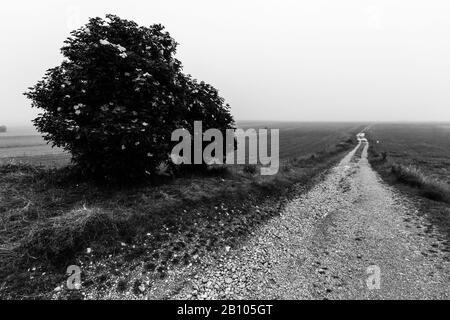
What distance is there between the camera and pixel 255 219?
37.2 feet

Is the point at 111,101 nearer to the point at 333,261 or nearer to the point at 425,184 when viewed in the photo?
the point at 333,261

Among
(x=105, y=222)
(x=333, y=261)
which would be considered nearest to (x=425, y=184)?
(x=333, y=261)

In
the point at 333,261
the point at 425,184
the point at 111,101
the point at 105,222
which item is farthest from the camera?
the point at 425,184

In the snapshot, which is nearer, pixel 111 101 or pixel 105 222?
pixel 105 222

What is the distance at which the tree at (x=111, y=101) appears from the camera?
33.0ft

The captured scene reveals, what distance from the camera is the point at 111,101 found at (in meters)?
10.9

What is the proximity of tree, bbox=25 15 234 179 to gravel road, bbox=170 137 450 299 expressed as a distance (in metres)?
5.41

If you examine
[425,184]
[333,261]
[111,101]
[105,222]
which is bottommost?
[333,261]

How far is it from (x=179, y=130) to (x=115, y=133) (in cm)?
339

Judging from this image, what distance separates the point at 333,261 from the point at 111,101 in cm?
1006

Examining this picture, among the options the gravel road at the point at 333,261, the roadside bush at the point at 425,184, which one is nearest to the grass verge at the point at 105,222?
the gravel road at the point at 333,261

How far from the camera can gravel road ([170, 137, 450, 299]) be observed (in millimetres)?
6379

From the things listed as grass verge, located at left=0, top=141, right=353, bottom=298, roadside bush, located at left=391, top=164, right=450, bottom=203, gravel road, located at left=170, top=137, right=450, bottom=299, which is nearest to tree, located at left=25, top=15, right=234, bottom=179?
grass verge, located at left=0, top=141, right=353, bottom=298

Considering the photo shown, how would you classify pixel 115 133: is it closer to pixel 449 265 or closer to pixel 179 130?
pixel 179 130
